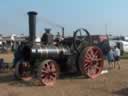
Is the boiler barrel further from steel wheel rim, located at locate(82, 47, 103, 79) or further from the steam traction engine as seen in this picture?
steel wheel rim, located at locate(82, 47, 103, 79)

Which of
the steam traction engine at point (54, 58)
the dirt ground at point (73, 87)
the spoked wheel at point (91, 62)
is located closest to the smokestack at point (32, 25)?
the steam traction engine at point (54, 58)

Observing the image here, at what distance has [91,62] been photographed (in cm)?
1505

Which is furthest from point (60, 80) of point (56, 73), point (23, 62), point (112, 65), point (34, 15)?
point (112, 65)

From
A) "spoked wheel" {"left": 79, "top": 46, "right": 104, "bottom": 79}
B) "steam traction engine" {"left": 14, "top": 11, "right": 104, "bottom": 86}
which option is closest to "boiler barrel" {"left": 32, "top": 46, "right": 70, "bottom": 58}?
"steam traction engine" {"left": 14, "top": 11, "right": 104, "bottom": 86}

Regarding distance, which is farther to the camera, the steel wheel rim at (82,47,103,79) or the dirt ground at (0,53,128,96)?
the steel wheel rim at (82,47,103,79)

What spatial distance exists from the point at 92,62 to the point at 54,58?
1907mm

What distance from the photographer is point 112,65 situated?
20.6 meters

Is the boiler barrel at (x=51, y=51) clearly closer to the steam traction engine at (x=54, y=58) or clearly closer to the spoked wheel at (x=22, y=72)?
the steam traction engine at (x=54, y=58)

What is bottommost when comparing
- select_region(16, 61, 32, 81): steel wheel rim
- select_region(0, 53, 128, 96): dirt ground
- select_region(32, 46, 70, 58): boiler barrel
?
select_region(0, 53, 128, 96): dirt ground

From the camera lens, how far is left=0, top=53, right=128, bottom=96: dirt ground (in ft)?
37.3

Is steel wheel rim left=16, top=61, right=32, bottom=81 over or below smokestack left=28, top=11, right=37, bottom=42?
below

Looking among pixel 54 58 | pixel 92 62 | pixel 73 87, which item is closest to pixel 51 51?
pixel 54 58

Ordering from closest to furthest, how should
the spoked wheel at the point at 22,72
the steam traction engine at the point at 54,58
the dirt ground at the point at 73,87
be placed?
the dirt ground at the point at 73,87
the steam traction engine at the point at 54,58
the spoked wheel at the point at 22,72

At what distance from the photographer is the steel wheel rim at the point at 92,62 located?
14730mm
